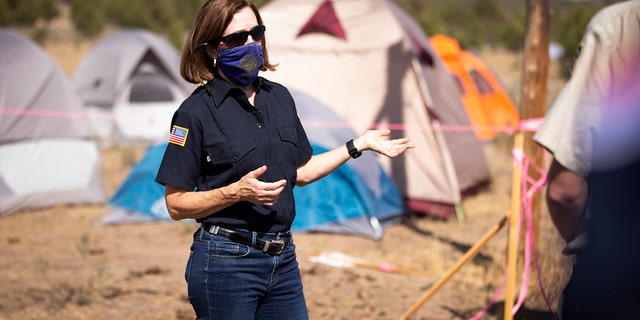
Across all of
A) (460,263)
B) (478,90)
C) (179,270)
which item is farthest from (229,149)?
(478,90)

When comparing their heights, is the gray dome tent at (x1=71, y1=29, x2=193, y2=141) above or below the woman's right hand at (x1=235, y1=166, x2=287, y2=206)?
below

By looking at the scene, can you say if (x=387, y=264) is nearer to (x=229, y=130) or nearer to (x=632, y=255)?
(x=229, y=130)

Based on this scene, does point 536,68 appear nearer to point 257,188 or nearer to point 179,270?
point 179,270

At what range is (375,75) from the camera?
8.09 m

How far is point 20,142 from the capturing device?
8312 millimetres

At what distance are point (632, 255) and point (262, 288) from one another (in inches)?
50.0

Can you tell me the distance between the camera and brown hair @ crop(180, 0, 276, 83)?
260 centimetres

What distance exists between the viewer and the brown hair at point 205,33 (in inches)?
102

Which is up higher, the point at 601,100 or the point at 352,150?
the point at 601,100

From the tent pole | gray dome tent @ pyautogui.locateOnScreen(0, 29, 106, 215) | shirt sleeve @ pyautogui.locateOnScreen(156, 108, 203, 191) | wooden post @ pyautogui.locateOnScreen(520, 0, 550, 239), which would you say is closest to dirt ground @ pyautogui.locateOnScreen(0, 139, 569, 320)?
gray dome tent @ pyautogui.locateOnScreen(0, 29, 106, 215)

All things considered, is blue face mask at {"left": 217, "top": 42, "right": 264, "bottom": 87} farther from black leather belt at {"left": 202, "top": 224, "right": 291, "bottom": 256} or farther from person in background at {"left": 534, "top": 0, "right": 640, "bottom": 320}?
person in background at {"left": 534, "top": 0, "right": 640, "bottom": 320}

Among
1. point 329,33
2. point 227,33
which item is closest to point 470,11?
point 329,33

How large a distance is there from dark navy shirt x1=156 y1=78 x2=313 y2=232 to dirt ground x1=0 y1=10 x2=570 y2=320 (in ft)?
5.25

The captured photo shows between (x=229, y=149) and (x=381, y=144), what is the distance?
585mm
